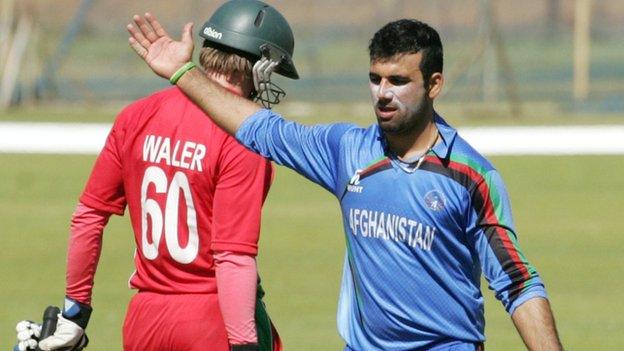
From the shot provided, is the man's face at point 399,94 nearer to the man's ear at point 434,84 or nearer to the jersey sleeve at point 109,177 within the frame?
the man's ear at point 434,84

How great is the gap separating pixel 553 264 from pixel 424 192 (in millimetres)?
8827

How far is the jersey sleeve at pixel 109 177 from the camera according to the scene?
18.3 feet

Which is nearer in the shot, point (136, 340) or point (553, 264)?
point (136, 340)

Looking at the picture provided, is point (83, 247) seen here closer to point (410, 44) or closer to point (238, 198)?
point (238, 198)

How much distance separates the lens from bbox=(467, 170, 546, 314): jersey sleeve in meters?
4.89

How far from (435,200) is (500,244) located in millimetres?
273

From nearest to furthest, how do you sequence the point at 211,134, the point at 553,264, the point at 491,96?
the point at 211,134
the point at 553,264
the point at 491,96

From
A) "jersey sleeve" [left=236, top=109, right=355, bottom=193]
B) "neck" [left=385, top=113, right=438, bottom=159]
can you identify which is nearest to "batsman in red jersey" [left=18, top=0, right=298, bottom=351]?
"jersey sleeve" [left=236, top=109, right=355, bottom=193]

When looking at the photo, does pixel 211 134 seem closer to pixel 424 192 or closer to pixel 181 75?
pixel 181 75

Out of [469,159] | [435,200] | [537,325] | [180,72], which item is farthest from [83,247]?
[537,325]

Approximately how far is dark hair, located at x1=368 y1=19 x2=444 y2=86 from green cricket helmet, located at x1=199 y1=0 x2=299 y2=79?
665 millimetres

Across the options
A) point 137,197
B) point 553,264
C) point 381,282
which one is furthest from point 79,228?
point 553,264

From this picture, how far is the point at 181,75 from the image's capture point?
17.1 ft

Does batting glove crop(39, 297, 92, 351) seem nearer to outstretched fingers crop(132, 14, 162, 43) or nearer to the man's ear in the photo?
outstretched fingers crop(132, 14, 162, 43)
